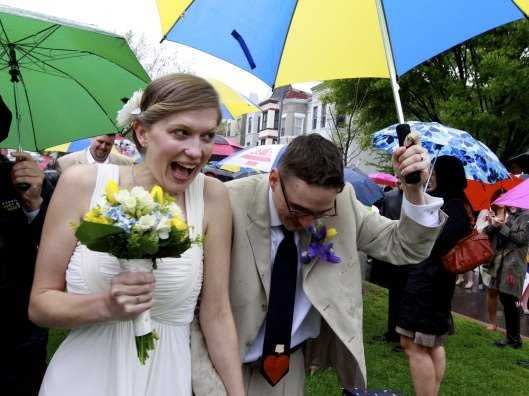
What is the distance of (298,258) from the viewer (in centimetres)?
249

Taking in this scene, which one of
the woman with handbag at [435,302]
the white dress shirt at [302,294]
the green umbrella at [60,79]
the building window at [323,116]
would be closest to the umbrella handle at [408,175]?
the white dress shirt at [302,294]

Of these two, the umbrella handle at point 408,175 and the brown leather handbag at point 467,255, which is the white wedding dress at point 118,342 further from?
the brown leather handbag at point 467,255

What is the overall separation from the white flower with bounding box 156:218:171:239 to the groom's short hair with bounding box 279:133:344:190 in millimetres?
768

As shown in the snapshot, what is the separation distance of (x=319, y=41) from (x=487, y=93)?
1529cm

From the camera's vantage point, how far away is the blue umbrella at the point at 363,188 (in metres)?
7.51

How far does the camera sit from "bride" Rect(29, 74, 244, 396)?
1914 mm

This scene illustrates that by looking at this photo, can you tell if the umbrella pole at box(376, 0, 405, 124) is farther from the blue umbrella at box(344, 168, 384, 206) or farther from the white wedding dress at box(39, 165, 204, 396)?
the blue umbrella at box(344, 168, 384, 206)

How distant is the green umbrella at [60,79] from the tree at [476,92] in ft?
47.7

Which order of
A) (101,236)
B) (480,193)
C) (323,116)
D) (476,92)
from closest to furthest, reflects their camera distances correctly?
1. (101,236)
2. (480,193)
3. (476,92)
4. (323,116)

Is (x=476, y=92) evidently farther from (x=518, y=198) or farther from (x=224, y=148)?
(x=518, y=198)

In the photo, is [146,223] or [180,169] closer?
[146,223]

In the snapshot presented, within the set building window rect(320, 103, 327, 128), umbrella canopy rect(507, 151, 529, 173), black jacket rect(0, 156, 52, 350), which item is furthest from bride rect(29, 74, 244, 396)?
building window rect(320, 103, 327, 128)

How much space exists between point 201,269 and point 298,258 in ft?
1.81

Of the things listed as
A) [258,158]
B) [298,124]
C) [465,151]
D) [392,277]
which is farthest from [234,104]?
[298,124]
